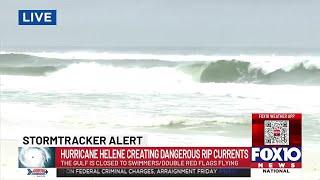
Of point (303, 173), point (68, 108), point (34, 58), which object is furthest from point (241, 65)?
→ point (303, 173)

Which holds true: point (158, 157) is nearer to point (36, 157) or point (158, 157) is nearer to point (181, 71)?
point (36, 157)

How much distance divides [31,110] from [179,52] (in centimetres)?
2202

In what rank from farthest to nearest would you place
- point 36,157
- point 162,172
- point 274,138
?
point 36,157
point 274,138
point 162,172

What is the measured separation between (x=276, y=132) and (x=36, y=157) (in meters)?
2.63

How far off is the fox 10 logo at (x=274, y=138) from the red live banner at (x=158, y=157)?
0.13 meters

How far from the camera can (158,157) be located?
597cm

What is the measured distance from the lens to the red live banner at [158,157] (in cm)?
594

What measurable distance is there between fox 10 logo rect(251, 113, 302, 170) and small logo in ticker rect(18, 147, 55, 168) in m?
2.17
